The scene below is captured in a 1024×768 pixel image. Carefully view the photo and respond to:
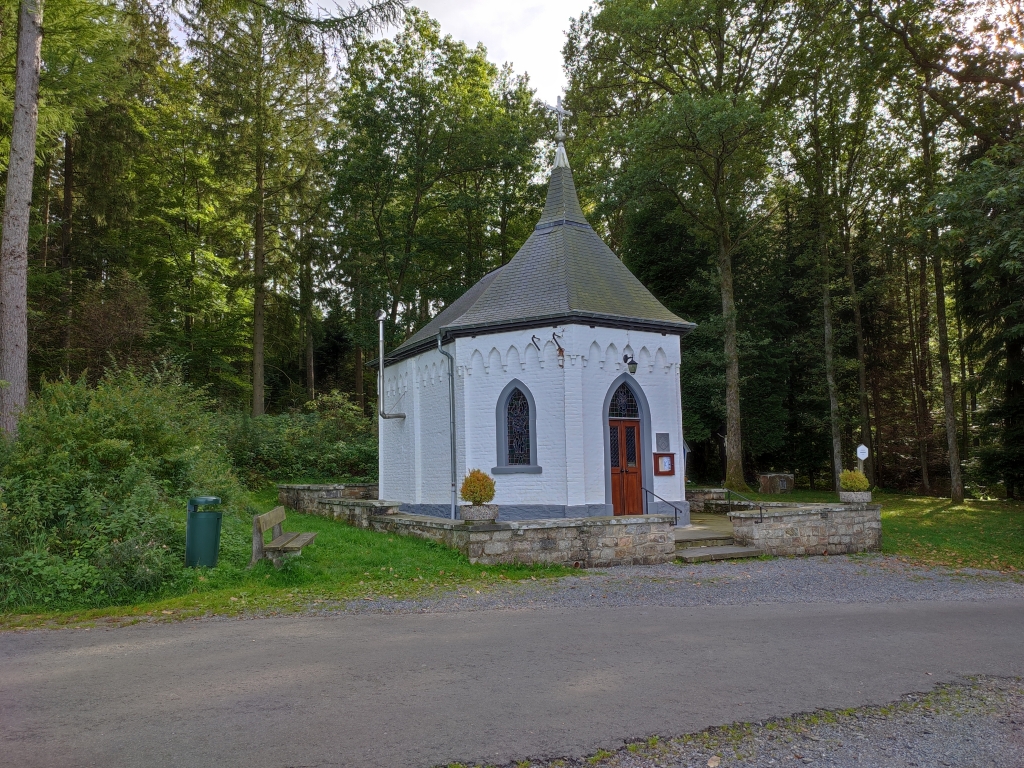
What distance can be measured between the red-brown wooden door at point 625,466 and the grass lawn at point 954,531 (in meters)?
4.74

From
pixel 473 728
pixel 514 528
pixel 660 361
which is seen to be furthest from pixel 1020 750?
pixel 660 361

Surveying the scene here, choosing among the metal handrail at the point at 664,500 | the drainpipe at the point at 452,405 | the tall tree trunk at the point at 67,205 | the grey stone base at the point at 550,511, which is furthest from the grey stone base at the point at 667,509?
the tall tree trunk at the point at 67,205

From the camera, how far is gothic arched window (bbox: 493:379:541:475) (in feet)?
44.6

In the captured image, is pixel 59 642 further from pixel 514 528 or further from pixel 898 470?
pixel 898 470

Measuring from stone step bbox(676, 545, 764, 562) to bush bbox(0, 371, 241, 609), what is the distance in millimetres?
7365

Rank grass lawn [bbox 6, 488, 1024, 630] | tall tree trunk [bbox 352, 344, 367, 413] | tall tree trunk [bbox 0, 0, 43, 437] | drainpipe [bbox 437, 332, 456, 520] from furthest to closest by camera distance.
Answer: tall tree trunk [bbox 352, 344, 367, 413] → drainpipe [bbox 437, 332, 456, 520] → tall tree trunk [bbox 0, 0, 43, 437] → grass lawn [bbox 6, 488, 1024, 630]

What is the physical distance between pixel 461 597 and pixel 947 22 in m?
19.0

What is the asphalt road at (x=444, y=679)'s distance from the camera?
3840 millimetres

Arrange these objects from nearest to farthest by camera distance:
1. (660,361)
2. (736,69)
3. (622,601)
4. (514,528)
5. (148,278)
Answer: (622,601)
(514,528)
(660,361)
(736,69)
(148,278)

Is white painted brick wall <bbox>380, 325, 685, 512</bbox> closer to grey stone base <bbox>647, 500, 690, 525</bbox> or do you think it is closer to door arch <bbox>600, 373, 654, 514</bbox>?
door arch <bbox>600, 373, 654, 514</bbox>

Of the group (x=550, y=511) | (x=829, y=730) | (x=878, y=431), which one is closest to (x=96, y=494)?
(x=550, y=511)

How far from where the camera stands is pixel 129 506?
8398mm

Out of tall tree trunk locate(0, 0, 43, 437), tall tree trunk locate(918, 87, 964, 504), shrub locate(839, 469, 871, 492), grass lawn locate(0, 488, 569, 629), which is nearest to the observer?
grass lawn locate(0, 488, 569, 629)

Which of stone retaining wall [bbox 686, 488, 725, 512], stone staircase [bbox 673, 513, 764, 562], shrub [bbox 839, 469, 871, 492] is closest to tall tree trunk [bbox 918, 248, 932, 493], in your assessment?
stone retaining wall [bbox 686, 488, 725, 512]
